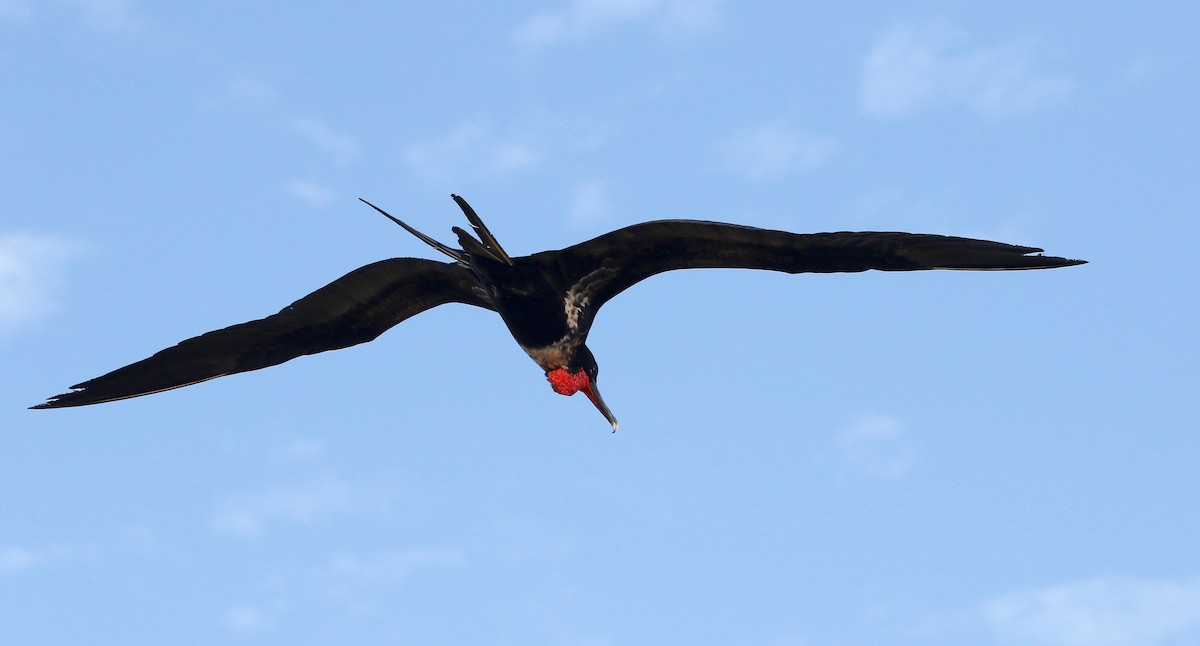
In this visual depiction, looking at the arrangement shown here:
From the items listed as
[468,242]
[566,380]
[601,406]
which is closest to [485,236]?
[468,242]

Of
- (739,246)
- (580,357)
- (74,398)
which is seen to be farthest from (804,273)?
(74,398)

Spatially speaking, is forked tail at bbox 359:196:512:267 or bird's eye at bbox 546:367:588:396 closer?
forked tail at bbox 359:196:512:267

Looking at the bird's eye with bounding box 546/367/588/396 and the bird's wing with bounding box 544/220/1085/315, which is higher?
the bird's wing with bounding box 544/220/1085/315

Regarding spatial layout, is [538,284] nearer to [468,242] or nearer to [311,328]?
[468,242]

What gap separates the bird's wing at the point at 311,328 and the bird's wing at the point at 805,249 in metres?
1.49

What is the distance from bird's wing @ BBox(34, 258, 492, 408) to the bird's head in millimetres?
738

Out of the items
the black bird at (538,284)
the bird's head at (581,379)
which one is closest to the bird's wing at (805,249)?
the black bird at (538,284)

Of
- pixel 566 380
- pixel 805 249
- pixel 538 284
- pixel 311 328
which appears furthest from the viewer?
pixel 311 328

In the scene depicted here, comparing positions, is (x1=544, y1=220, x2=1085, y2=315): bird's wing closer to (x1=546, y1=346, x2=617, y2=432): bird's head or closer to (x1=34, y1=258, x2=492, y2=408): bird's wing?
(x1=546, y1=346, x2=617, y2=432): bird's head

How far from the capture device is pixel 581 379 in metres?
9.97

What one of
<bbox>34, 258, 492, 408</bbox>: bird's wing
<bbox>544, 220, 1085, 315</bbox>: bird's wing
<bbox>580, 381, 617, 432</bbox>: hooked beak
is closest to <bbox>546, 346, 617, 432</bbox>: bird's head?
<bbox>580, 381, 617, 432</bbox>: hooked beak

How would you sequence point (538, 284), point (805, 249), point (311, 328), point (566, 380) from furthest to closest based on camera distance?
point (311, 328), point (566, 380), point (538, 284), point (805, 249)

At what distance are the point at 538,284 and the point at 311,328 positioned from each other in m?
1.77

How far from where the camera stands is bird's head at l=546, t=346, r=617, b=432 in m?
9.88
